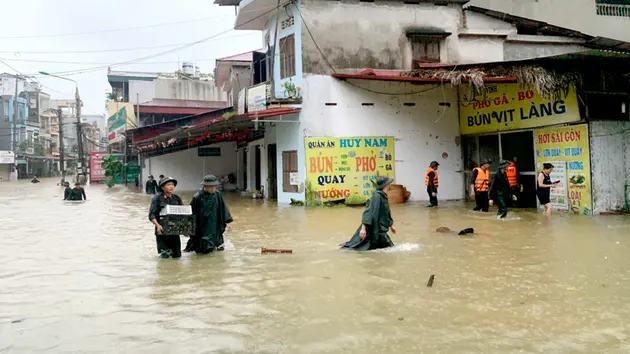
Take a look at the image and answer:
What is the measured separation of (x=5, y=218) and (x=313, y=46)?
437 inches

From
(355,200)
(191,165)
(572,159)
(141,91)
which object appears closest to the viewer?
(572,159)

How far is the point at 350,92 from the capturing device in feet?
56.4

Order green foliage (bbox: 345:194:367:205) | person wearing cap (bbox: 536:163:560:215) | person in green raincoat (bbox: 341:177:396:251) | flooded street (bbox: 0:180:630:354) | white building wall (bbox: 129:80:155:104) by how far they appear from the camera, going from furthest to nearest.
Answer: white building wall (bbox: 129:80:155:104), green foliage (bbox: 345:194:367:205), person wearing cap (bbox: 536:163:560:215), person in green raincoat (bbox: 341:177:396:251), flooded street (bbox: 0:180:630:354)

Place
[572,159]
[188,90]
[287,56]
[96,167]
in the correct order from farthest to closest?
[96,167] < [188,90] < [287,56] < [572,159]

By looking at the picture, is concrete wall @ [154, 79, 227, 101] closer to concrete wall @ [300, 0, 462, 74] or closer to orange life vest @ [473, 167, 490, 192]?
concrete wall @ [300, 0, 462, 74]

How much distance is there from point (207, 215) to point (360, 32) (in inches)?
446

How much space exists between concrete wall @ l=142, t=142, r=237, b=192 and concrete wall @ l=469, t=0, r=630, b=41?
17521 mm

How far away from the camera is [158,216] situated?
24.6 feet

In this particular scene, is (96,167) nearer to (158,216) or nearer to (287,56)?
(287,56)

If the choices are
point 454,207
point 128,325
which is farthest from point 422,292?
point 454,207

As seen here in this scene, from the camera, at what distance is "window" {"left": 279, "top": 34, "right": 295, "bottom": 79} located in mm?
17688

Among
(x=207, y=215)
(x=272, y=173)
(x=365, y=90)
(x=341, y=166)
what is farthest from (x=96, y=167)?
(x=207, y=215)

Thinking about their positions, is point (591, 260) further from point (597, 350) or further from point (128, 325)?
point (128, 325)

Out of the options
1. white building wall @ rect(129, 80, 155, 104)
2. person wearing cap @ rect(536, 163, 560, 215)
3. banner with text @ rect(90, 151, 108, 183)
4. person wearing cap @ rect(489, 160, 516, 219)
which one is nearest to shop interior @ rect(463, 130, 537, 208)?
person wearing cap @ rect(536, 163, 560, 215)
